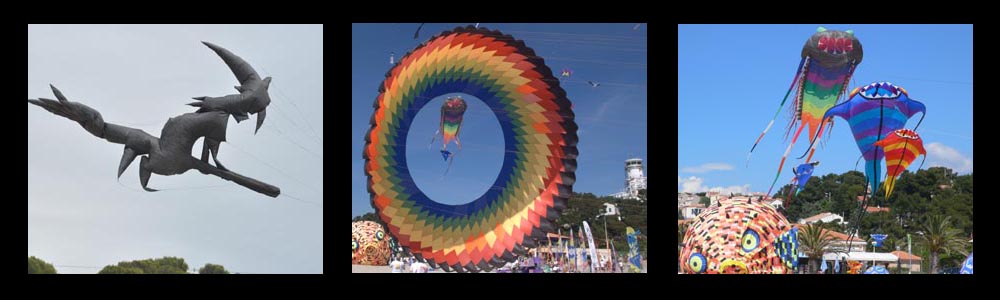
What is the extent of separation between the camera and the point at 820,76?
1328cm

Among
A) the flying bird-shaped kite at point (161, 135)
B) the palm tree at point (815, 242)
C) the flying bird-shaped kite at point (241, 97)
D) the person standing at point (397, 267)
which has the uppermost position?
the flying bird-shaped kite at point (241, 97)

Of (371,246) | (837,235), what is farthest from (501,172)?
(837,235)

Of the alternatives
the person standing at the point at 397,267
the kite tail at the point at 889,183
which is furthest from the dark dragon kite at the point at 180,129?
the kite tail at the point at 889,183

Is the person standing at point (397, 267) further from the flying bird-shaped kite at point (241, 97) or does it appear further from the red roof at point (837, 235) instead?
the red roof at point (837, 235)

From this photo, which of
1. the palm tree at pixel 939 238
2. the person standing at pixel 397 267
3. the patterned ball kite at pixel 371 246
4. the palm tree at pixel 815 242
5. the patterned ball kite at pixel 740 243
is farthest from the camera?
the patterned ball kite at pixel 371 246

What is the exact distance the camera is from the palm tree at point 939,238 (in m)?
13.4

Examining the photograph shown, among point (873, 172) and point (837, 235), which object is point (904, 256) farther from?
point (873, 172)

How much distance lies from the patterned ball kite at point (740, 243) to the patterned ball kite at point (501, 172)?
1743 millimetres

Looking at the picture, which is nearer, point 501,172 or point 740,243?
point 740,243

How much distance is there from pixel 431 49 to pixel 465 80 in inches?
22.3

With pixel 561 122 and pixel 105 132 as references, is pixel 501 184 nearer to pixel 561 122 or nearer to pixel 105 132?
pixel 561 122

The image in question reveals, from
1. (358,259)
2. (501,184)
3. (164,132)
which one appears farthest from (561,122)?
(164,132)

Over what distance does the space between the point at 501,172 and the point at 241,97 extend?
340 cm

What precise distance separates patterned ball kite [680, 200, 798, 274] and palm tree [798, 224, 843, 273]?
0.70 m
